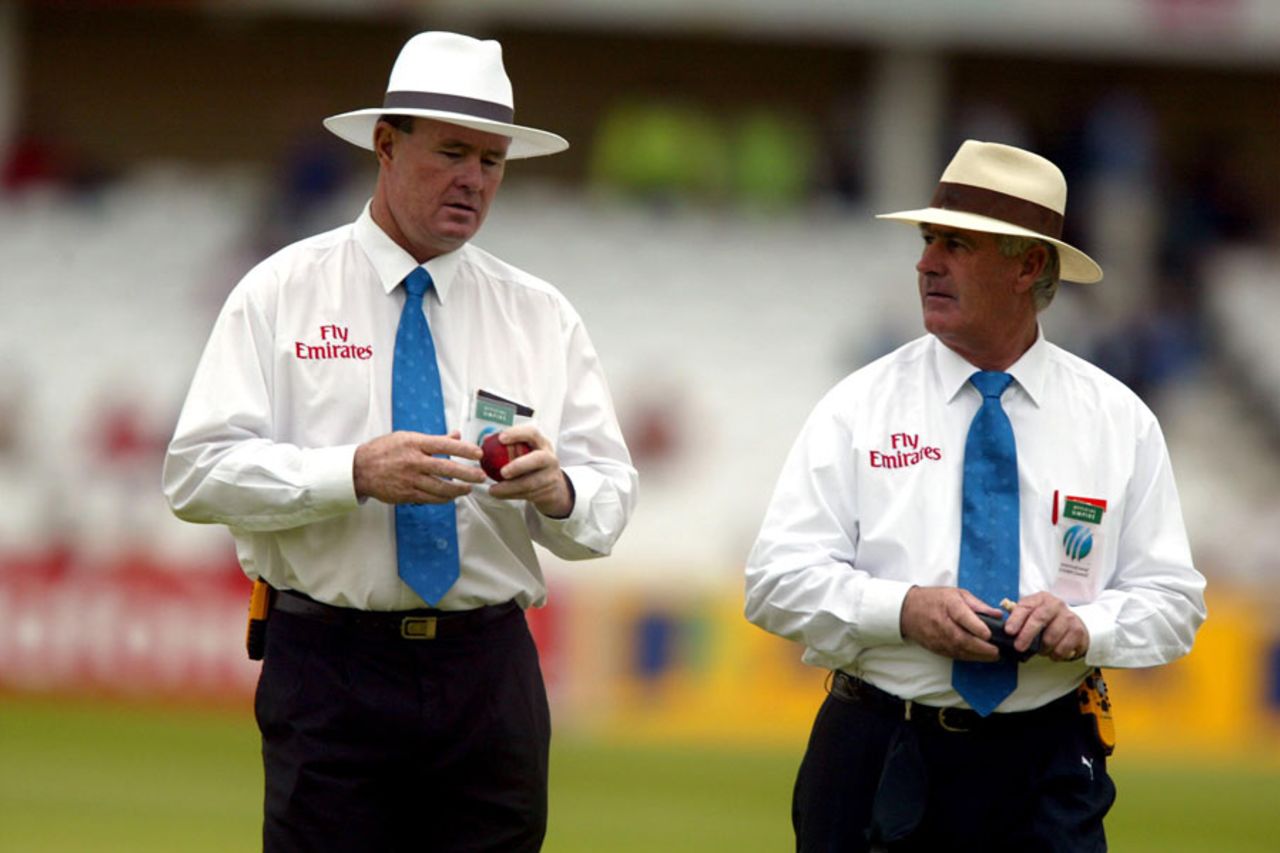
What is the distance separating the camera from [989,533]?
5504mm

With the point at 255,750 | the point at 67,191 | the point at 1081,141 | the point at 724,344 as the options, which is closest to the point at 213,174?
the point at 67,191

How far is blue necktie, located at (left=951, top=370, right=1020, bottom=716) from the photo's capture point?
17.9 ft

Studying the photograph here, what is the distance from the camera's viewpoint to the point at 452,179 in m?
5.61

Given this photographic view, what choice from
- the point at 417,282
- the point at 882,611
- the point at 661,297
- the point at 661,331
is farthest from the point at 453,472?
the point at 661,297

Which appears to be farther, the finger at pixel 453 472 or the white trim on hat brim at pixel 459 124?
the white trim on hat brim at pixel 459 124

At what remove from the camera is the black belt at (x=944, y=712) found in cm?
552

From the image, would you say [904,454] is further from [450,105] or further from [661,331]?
[661,331]

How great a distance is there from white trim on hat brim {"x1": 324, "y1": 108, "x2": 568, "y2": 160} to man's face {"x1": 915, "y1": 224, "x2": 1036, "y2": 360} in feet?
3.13

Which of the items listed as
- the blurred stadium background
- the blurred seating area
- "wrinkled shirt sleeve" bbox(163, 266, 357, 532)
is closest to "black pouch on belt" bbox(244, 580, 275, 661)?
"wrinkled shirt sleeve" bbox(163, 266, 357, 532)

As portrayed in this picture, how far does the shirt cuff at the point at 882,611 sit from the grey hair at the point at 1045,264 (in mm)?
842

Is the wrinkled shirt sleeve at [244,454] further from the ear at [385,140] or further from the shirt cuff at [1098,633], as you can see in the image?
the shirt cuff at [1098,633]

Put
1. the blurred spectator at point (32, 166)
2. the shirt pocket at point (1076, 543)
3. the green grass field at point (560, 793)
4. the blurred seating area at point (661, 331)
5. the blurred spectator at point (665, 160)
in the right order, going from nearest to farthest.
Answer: the shirt pocket at point (1076, 543)
the green grass field at point (560, 793)
the blurred seating area at point (661, 331)
the blurred spectator at point (665, 160)
the blurred spectator at point (32, 166)

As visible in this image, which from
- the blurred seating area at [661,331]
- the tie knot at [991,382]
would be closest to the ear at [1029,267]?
the tie knot at [991,382]

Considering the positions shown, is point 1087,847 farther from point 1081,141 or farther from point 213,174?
point 213,174
